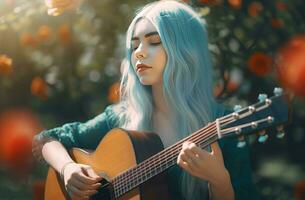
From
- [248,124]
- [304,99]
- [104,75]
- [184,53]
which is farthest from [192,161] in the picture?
[104,75]

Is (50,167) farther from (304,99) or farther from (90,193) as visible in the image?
(304,99)

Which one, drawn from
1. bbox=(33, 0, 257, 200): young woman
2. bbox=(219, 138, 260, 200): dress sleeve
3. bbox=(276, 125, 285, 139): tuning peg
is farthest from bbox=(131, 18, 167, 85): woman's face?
bbox=(276, 125, 285, 139): tuning peg

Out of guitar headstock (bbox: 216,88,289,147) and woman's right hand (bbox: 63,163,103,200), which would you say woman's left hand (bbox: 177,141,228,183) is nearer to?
guitar headstock (bbox: 216,88,289,147)

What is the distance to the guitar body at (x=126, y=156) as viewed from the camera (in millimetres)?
2238

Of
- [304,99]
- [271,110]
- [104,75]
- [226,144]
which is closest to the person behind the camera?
[271,110]

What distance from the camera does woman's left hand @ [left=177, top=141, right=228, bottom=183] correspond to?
2.07m

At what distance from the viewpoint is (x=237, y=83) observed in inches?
102

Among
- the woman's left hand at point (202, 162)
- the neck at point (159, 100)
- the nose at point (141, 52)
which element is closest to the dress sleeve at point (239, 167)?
the woman's left hand at point (202, 162)

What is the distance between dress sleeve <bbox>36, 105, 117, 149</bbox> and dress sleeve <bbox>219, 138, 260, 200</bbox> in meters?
0.41

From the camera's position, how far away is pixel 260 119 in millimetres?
1994

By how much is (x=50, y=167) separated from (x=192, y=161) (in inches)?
24.9

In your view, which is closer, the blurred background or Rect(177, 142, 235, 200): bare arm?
Rect(177, 142, 235, 200): bare arm

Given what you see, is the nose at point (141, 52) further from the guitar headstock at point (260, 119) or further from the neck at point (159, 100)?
the guitar headstock at point (260, 119)

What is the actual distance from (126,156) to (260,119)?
0.48 metres
